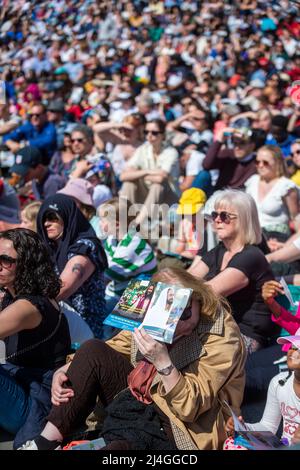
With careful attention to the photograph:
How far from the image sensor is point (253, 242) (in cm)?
386

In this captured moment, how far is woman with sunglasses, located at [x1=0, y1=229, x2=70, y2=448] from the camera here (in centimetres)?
292

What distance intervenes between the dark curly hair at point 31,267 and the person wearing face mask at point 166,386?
42 cm

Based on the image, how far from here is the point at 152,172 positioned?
6.64m

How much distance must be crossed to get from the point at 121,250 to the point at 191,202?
3.89 feet

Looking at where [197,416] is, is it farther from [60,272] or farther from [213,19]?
[213,19]

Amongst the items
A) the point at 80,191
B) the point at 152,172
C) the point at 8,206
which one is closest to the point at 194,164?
the point at 152,172

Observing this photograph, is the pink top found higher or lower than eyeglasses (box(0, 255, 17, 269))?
lower

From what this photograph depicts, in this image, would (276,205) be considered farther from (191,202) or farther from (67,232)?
(67,232)

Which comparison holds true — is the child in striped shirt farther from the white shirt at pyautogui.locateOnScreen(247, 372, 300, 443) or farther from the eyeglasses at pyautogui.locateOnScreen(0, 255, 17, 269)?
the white shirt at pyautogui.locateOnScreen(247, 372, 300, 443)

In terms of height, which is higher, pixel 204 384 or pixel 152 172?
pixel 204 384

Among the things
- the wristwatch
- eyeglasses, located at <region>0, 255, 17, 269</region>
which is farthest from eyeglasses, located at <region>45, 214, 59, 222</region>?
the wristwatch

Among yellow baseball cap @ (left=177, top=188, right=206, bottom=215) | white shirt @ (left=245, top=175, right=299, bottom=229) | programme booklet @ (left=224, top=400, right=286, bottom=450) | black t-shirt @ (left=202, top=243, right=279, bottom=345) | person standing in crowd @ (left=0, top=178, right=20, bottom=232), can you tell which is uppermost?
programme booklet @ (left=224, top=400, right=286, bottom=450)

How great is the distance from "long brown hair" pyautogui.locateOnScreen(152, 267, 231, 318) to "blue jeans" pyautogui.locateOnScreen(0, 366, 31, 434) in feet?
2.85

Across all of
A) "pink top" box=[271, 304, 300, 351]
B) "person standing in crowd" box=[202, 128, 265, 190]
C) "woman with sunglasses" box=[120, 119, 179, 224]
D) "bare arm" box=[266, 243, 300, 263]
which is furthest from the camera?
"woman with sunglasses" box=[120, 119, 179, 224]
